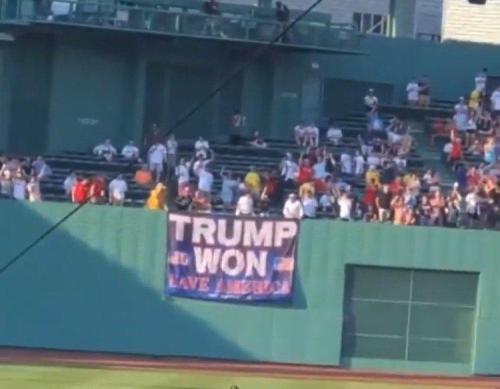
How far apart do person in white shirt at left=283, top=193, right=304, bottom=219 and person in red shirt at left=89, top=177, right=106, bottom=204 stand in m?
3.30

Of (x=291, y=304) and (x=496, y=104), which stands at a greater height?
(x=496, y=104)

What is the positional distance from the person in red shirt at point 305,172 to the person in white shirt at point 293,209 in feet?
8.66

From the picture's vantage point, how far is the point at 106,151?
1467 inches

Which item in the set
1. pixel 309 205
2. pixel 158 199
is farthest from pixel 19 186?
pixel 309 205

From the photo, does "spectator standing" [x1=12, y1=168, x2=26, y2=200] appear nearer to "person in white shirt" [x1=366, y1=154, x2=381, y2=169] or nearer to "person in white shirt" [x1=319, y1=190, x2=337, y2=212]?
"person in white shirt" [x1=319, y1=190, x2=337, y2=212]

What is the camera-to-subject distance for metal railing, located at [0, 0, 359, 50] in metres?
37.8

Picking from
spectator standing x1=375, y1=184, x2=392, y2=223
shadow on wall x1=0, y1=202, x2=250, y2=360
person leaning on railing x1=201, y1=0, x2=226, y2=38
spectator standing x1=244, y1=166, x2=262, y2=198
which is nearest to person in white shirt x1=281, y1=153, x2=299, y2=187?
spectator standing x1=244, y1=166, x2=262, y2=198

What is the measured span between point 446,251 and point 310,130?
33.8 feet

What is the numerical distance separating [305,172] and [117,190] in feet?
13.6

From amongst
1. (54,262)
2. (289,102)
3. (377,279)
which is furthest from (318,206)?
(289,102)

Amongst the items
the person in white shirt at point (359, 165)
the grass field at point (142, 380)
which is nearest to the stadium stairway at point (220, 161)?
the person in white shirt at point (359, 165)

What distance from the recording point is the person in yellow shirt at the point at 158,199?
30.2m

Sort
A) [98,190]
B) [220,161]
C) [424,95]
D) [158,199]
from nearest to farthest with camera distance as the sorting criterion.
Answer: [158,199] < [98,190] < [220,161] < [424,95]

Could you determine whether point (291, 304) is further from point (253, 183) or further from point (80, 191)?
point (253, 183)
